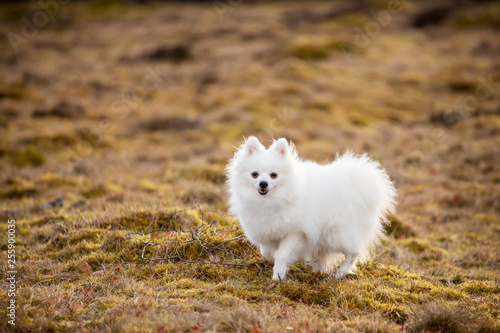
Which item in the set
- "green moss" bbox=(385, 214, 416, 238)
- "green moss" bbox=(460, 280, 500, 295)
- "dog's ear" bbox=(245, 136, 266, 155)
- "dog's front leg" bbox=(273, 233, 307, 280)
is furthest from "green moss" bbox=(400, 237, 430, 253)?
"dog's ear" bbox=(245, 136, 266, 155)

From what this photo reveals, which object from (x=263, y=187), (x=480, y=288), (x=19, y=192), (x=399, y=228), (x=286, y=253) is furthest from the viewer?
(x=19, y=192)

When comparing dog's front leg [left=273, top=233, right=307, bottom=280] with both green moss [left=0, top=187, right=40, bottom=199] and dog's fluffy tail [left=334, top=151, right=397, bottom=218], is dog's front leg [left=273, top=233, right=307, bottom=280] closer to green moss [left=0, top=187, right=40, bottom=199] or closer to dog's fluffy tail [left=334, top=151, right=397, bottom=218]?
dog's fluffy tail [left=334, top=151, right=397, bottom=218]

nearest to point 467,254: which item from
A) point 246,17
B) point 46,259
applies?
point 46,259

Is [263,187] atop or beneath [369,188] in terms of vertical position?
atop

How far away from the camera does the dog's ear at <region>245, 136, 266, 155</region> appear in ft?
17.1

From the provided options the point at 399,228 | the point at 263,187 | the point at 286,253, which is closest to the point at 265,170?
the point at 263,187

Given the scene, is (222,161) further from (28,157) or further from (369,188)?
(369,188)

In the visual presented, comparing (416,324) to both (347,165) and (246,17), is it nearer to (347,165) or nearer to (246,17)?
(347,165)

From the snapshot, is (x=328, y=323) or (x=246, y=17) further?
(x=246, y=17)

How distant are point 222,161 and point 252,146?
24.7 ft

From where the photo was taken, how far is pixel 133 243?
5.64 meters

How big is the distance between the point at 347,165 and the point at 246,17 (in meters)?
45.0

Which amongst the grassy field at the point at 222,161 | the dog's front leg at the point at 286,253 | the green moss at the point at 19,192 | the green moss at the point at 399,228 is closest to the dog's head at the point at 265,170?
the dog's front leg at the point at 286,253

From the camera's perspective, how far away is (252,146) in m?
5.27
